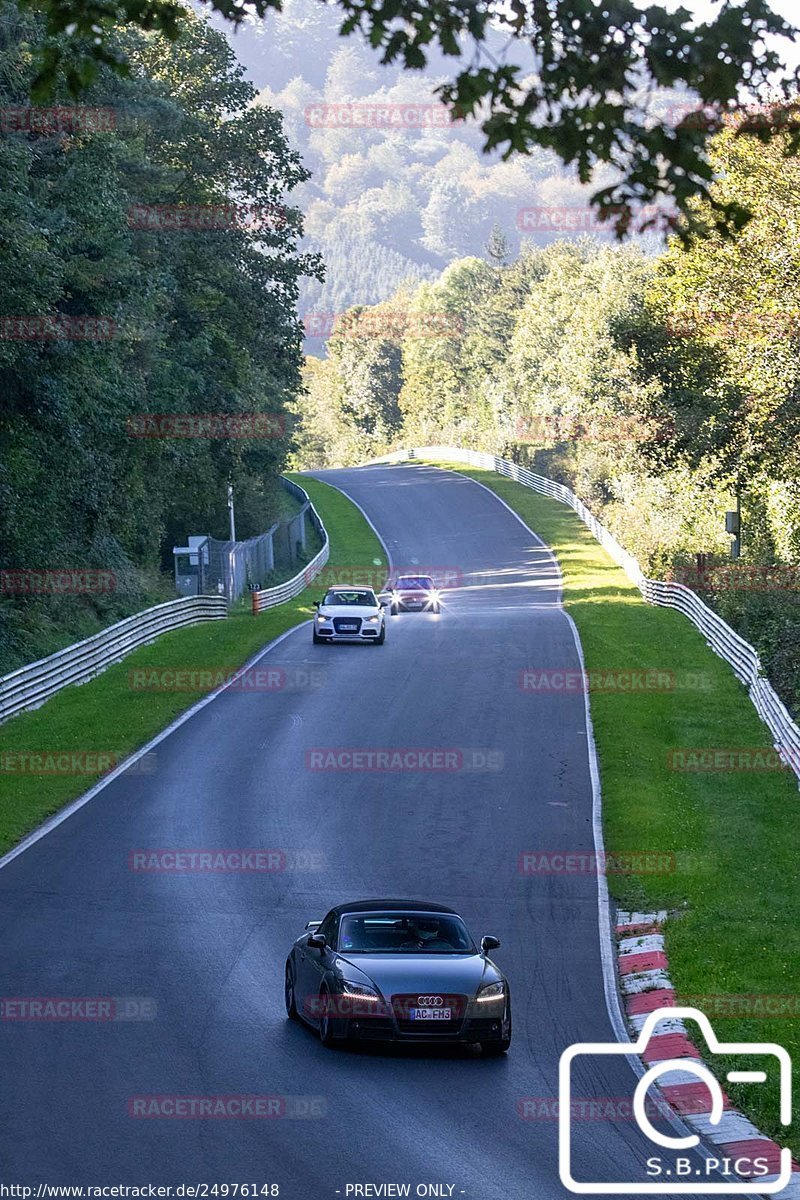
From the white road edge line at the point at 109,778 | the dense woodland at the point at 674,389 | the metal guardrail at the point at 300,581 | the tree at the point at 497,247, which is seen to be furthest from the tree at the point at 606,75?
the tree at the point at 497,247

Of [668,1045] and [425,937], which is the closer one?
[668,1045]

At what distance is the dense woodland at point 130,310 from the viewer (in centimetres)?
3384

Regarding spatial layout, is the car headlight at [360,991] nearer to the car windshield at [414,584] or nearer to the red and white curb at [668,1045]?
the red and white curb at [668,1045]

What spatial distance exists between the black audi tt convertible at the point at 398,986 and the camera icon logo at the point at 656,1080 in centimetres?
81

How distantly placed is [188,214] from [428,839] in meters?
31.2

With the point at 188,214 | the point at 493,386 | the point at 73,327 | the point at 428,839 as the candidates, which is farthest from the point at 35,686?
the point at 493,386

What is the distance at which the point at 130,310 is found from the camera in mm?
39406

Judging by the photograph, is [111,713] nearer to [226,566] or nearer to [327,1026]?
[327,1026]

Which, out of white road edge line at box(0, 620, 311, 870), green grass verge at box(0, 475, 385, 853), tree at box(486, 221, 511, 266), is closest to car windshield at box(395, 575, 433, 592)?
green grass verge at box(0, 475, 385, 853)

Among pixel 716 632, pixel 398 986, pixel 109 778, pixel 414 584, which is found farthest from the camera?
pixel 414 584

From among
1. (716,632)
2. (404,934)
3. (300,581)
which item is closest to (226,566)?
(300,581)

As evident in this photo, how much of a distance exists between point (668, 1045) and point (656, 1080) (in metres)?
1.28

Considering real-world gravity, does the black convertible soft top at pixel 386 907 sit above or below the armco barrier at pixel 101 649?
above

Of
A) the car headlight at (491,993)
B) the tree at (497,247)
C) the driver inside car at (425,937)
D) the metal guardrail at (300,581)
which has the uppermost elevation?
the tree at (497,247)
